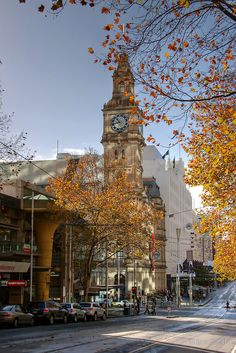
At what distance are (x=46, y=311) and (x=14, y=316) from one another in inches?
179

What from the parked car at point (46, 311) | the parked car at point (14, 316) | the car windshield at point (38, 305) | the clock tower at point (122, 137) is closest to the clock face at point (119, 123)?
the clock tower at point (122, 137)

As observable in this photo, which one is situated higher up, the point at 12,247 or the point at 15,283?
the point at 12,247

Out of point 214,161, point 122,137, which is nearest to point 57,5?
point 214,161

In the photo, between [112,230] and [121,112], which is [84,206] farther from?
[121,112]

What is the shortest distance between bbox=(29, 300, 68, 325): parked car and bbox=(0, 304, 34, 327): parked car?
7.62 ft

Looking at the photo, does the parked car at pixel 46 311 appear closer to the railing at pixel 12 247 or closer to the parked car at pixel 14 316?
the parked car at pixel 14 316

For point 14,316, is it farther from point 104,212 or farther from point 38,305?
point 104,212

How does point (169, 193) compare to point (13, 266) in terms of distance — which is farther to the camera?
point (169, 193)

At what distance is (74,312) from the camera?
38750 millimetres

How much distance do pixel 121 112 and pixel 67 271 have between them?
5299 centimetres

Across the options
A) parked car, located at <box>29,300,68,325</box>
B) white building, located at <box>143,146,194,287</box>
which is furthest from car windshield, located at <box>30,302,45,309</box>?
white building, located at <box>143,146,194,287</box>

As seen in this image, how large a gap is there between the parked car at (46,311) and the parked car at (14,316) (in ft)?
7.62

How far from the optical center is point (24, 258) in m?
46.6

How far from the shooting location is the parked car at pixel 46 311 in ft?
113
